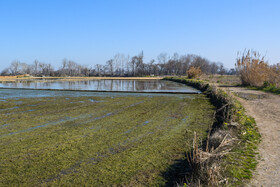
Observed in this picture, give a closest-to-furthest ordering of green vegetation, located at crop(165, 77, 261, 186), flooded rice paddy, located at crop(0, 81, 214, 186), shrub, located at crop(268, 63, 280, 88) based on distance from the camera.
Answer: green vegetation, located at crop(165, 77, 261, 186), flooded rice paddy, located at crop(0, 81, 214, 186), shrub, located at crop(268, 63, 280, 88)

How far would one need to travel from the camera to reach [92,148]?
17.0 feet

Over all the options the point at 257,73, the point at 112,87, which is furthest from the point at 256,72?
the point at 112,87

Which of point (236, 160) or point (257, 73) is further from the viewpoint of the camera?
point (257, 73)

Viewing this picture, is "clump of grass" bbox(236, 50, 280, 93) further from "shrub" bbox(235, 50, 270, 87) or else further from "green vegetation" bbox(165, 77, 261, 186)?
"green vegetation" bbox(165, 77, 261, 186)

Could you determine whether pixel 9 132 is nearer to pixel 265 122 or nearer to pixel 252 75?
pixel 265 122

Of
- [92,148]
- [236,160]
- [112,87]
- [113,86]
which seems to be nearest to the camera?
[236,160]

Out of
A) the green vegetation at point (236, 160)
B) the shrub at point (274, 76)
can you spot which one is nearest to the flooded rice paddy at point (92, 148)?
the green vegetation at point (236, 160)

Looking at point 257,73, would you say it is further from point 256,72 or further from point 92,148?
point 92,148

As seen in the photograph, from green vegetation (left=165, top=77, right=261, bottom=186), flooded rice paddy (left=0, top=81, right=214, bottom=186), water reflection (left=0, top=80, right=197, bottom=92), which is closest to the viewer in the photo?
green vegetation (left=165, top=77, right=261, bottom=186)

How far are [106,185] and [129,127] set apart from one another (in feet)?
11.2

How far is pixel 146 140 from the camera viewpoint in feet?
19.0

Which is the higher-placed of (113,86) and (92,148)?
(113,86)

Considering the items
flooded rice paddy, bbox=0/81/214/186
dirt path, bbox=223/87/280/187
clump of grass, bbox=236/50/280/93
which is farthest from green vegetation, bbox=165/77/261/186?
clump of grass, bbox=236/50/280/93

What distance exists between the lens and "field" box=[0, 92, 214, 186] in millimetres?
3896
